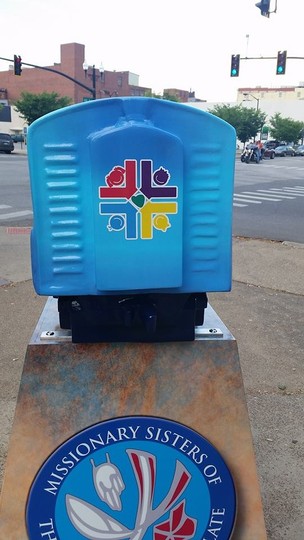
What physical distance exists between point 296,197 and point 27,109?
36.4m

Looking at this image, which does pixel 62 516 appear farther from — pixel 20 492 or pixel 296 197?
pixel 296 197

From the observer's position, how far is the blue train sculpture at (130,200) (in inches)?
51.2

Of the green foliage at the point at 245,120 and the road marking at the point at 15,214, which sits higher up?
the green foliage at the point at 245,120

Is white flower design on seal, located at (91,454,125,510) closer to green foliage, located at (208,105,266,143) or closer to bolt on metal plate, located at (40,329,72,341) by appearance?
bolt on metal plate, located at (40,329,72,341)

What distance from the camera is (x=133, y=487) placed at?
5.41ft

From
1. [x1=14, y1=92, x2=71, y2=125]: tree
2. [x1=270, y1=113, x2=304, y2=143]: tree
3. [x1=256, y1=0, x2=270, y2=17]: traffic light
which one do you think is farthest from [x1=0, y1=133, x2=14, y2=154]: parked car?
[x1=270, y1=113, x2=304, y2=143]: tree

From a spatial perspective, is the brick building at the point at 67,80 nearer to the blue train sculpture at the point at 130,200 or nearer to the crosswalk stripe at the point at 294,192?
the crosswalk stripe at the point at 294,192

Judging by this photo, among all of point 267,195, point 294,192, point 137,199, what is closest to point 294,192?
point 294,192

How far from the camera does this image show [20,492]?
160cm

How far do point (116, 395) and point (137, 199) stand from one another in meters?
0.65

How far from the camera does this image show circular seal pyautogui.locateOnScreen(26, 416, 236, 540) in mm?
1593

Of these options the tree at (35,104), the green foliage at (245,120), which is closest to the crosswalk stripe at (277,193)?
the tree at (35,104)

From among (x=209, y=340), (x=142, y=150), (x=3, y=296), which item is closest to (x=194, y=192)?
(x=142, y=150)

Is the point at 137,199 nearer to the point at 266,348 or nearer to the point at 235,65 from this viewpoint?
the point at 266,348
